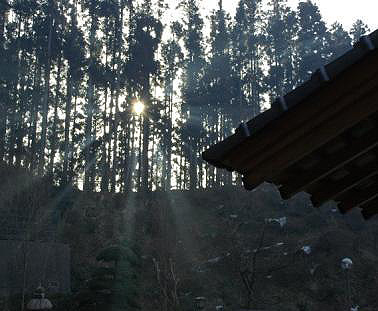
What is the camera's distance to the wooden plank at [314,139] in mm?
2994

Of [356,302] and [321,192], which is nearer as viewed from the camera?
[321,192]

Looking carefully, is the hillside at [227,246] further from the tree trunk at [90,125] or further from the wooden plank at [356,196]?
the wooden plank at [356,196]

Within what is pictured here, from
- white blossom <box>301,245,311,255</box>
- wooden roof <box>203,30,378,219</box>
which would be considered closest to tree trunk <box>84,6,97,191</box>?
white blossom <box>301,245,311,255</box>

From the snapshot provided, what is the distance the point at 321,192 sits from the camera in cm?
436

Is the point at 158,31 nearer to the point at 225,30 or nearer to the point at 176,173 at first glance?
the point at 225,30

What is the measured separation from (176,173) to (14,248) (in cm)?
3094

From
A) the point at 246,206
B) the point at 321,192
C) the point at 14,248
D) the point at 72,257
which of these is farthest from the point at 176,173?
the point at 321,192

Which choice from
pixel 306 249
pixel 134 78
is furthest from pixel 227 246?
pixel 134 78

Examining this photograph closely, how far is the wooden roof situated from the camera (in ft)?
9.29

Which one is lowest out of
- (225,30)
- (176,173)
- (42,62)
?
(176,173)

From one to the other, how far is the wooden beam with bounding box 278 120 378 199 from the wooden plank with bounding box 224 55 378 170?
500mm

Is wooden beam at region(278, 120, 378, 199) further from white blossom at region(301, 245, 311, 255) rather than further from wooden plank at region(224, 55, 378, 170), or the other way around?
white blossom at region(301, 245, 311, 255)

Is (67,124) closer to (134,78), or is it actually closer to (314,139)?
(134,78)

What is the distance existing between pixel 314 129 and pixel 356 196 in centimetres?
198
